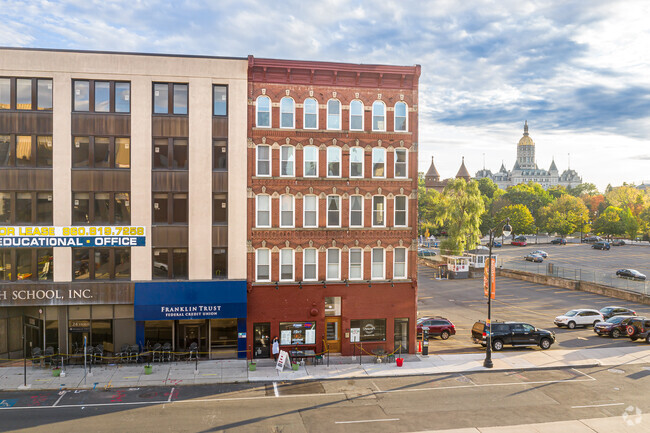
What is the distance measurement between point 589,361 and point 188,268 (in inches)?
1002

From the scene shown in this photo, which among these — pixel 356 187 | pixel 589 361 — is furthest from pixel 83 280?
pixel 589 361

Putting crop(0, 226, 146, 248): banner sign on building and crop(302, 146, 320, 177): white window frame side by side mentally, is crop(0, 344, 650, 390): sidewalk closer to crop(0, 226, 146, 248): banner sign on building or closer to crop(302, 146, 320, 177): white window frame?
crop(0, 226, 146, 248): banner sign on building

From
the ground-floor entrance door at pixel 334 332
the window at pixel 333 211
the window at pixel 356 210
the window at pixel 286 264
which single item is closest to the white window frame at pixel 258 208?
the window at pixel 286 264

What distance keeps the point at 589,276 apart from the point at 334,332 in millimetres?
45960

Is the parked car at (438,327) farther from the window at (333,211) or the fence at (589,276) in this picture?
the fence at (589,276)

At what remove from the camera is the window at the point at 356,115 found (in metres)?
30.4

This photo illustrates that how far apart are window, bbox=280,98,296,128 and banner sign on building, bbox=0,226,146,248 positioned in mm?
10806

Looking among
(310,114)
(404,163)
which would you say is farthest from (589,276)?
(310,114)

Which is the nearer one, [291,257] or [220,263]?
[220,263]

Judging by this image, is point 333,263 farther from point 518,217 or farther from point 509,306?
point 518,217

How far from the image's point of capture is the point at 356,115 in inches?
1198

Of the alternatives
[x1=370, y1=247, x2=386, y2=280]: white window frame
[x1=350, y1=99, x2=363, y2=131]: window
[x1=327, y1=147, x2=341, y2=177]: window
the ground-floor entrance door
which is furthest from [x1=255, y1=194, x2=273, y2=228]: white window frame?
the ground-floor entrance door

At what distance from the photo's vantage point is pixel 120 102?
28.2 meters

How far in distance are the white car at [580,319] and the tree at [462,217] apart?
30865mm
